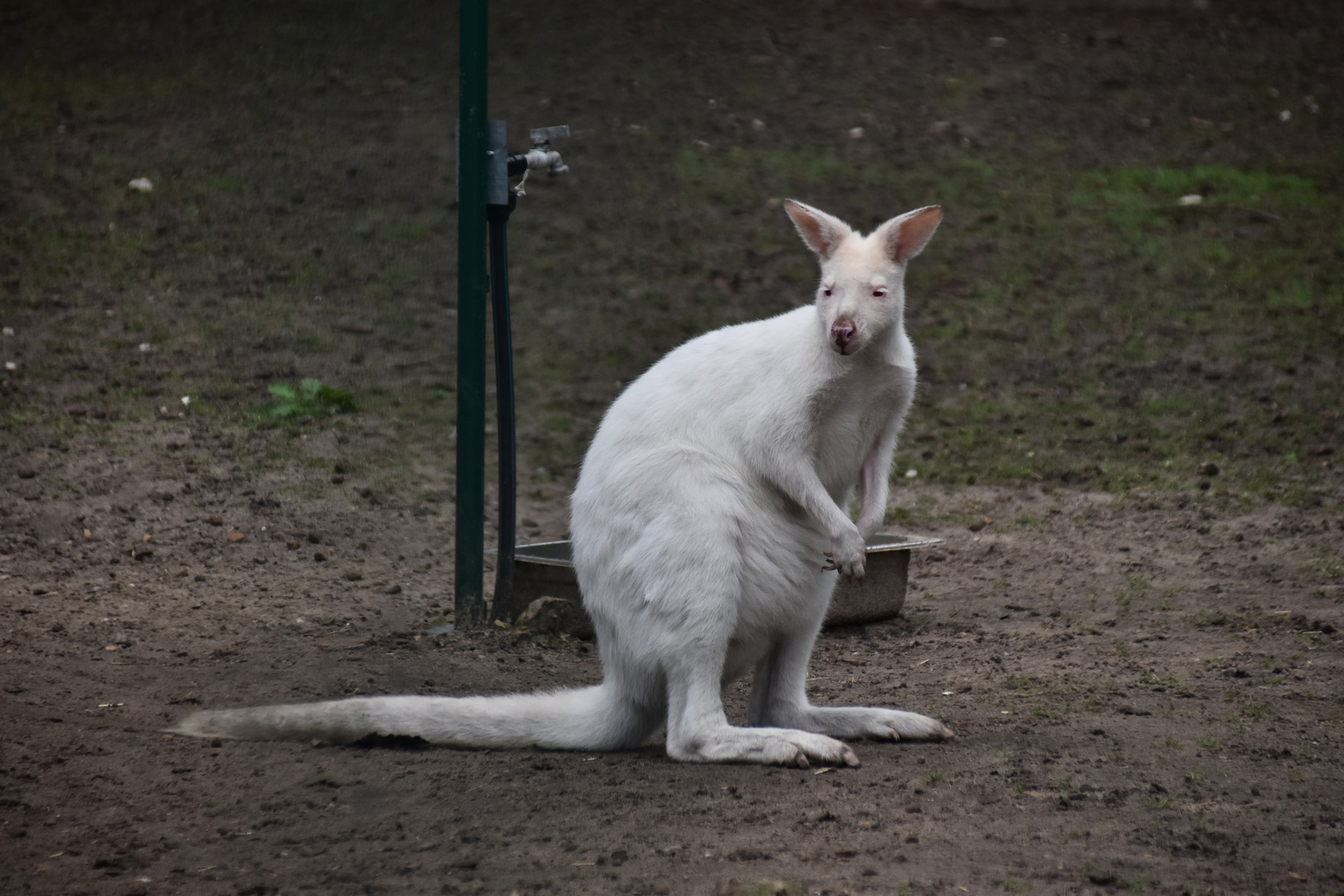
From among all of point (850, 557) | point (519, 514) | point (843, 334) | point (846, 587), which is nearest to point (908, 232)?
point (843, 334)

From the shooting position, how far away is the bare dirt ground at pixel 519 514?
249 cm

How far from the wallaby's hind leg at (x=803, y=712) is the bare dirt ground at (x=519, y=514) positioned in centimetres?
10

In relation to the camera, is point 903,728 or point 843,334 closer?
point 843,334

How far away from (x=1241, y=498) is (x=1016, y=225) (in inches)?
121

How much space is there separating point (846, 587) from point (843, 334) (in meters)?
1.45

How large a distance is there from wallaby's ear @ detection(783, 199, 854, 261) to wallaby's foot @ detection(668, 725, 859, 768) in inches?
42.6

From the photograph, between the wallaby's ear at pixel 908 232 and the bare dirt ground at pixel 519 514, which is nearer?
the bare dirt ground at pixel 519 514

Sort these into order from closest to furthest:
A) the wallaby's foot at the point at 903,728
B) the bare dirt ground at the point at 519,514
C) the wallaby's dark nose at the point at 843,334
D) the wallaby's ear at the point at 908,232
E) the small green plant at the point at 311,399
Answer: the bare dirt ground at the point at 519,514
the wallaby's dark nose at the point at 843,334
the wallaby's ear at the point at 908,232
the wallaby's foot at the point at 903,728
the small green plant at the point at 311,399

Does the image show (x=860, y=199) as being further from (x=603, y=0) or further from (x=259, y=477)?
(x=259, y=477)

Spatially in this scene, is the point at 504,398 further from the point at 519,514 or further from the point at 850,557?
the point at 850,557

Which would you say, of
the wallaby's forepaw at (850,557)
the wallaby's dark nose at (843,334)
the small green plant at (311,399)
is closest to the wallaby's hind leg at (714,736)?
the wallaby's forepaw at (850,557)

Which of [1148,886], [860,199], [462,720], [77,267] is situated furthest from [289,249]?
[1148,886]

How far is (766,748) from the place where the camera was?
2.84 m

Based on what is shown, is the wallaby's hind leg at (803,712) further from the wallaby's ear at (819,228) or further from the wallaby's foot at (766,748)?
the wallaby's ear at (819,228)
